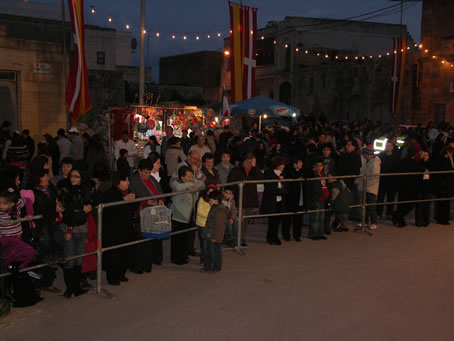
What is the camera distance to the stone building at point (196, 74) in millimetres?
46344

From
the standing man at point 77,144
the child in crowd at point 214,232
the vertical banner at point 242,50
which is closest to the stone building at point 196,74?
the vertical banner at point 242,50

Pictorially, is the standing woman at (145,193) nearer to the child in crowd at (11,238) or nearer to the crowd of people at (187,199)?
the crowd of people at (187,199)

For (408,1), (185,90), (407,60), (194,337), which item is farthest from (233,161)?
(185,90)

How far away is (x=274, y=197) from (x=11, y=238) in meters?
4.52

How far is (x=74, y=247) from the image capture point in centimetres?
602

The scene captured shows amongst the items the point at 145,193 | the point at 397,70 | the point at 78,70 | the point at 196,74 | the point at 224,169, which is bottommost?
the point at 145,193

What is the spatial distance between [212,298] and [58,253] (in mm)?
1989

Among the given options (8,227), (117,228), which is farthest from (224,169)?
(8,227)

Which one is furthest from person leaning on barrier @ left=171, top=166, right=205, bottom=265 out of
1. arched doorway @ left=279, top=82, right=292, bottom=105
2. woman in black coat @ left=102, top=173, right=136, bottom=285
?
arched doorway @ left=279, top=82, right=292, bottom=105

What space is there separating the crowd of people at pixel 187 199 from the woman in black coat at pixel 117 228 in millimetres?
13

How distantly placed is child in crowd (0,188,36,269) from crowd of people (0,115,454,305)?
11mm

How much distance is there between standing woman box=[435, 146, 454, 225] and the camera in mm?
10648

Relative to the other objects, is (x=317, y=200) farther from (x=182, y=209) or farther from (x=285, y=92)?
(x=285, y=92)

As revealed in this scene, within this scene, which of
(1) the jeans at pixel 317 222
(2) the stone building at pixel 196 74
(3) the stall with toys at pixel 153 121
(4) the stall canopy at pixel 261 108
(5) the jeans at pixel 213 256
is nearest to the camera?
(5) the jeans at pixel 213 256
